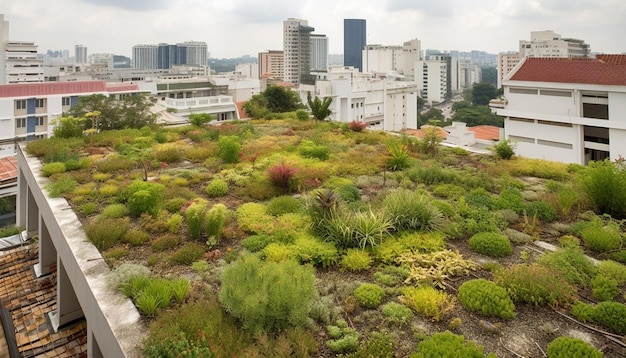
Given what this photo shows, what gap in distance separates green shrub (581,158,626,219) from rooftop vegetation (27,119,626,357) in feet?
0.06

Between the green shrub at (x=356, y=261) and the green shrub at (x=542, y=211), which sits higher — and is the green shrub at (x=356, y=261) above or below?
below

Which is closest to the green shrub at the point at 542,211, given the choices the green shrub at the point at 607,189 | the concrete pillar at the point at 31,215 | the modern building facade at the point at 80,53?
the green shrub at the point at 607,189

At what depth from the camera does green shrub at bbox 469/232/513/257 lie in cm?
458

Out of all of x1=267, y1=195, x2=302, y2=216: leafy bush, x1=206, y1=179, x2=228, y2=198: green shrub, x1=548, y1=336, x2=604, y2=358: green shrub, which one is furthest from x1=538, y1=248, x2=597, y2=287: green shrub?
x1=206, y1=179, x2=228, y2=198: green shrub

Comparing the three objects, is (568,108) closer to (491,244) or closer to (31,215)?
(491,244)

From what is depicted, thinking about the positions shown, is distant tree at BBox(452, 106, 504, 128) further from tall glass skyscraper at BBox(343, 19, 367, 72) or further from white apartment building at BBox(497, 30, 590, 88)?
tall glass skyscraper at BBox(343, 19, 367, 72)

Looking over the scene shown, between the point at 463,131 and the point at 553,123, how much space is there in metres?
4.19

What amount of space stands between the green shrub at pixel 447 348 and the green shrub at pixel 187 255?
2.50 metres

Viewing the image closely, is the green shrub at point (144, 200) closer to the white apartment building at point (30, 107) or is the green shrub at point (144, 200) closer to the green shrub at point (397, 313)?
the green shrub at point (397, 313)

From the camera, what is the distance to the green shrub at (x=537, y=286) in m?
3.61

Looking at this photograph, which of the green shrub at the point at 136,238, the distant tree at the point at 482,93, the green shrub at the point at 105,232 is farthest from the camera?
the distant tree at the point at 482,93

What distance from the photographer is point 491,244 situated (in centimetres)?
462

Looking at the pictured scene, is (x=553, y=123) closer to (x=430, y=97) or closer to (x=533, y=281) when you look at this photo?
(x=533, y=281)

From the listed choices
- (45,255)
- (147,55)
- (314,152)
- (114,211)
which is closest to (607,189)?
(314,152)
